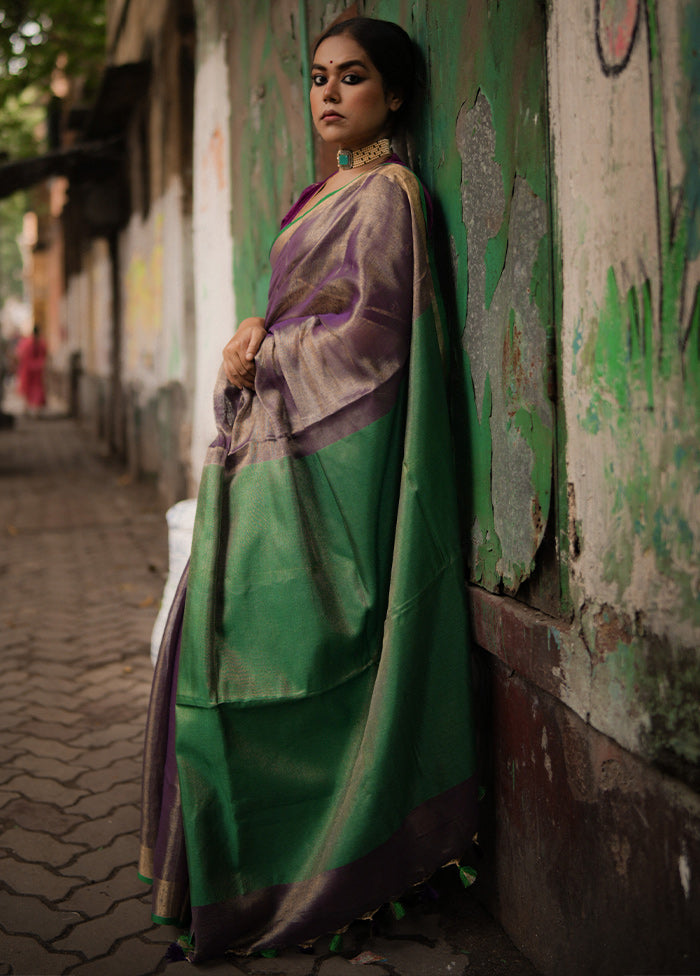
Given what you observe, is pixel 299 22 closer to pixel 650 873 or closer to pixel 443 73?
pixel 443 73

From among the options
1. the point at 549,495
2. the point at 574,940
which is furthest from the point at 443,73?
the point at 574,940

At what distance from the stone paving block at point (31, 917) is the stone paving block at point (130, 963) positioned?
16cm

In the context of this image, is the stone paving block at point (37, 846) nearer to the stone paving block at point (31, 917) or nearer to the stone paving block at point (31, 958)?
Result: the stone paving block at point (31, 917)

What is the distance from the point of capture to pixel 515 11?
1793 mm

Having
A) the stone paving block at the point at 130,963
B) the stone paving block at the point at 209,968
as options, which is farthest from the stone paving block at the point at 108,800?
the stone paving block at the point at 209,968

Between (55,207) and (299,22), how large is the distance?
70.6ft

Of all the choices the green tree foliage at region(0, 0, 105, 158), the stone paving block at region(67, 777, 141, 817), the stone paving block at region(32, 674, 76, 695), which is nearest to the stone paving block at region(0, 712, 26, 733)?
the stone paving block at region(32, 674, 76, 695)

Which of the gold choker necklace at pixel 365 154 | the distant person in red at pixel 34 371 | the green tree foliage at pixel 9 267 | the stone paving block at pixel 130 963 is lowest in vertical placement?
the stone paving block at pixel 130 963

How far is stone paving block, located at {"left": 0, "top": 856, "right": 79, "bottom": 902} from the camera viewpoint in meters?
2.27

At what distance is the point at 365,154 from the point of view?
7.33 feet

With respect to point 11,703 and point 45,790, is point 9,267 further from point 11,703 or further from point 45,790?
point 45,790

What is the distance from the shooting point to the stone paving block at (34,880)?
2.27 m

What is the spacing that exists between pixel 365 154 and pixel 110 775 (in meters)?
2.02

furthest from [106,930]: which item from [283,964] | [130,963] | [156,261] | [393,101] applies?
[156,261]
